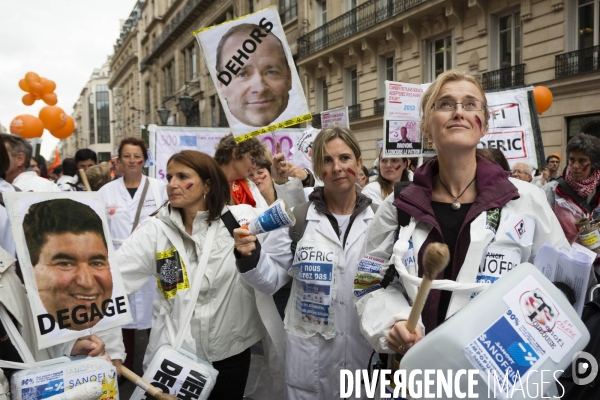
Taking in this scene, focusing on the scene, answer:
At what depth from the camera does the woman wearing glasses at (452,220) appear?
1666mm

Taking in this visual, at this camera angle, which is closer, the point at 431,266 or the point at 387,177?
the point at 431,266

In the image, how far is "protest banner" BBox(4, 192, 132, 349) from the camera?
1.91m

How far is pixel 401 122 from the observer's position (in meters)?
5.81

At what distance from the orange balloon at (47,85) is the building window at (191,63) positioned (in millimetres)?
27523

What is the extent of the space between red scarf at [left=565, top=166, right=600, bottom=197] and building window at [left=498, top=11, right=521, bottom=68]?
37.0ft

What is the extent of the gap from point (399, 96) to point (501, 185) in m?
4.35

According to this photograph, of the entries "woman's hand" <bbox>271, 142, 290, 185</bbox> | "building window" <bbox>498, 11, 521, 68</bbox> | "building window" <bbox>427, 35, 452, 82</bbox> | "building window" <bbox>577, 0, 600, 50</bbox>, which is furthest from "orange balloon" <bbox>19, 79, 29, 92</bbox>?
"building window" <bbox>577, 0, 600, 50</bbox>

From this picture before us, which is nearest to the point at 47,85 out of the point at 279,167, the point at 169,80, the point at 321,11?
the point at 279,167

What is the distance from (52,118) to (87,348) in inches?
402

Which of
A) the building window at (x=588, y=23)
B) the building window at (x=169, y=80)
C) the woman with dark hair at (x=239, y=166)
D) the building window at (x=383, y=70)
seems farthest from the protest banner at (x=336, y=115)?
the building window at (x=169, y=80)

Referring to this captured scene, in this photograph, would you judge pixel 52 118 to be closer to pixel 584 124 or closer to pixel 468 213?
pixel 468 213

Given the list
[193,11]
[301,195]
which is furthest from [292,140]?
[193,11]

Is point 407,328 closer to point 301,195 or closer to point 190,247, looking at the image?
point 190,247

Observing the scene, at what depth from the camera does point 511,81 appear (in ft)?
45.2
